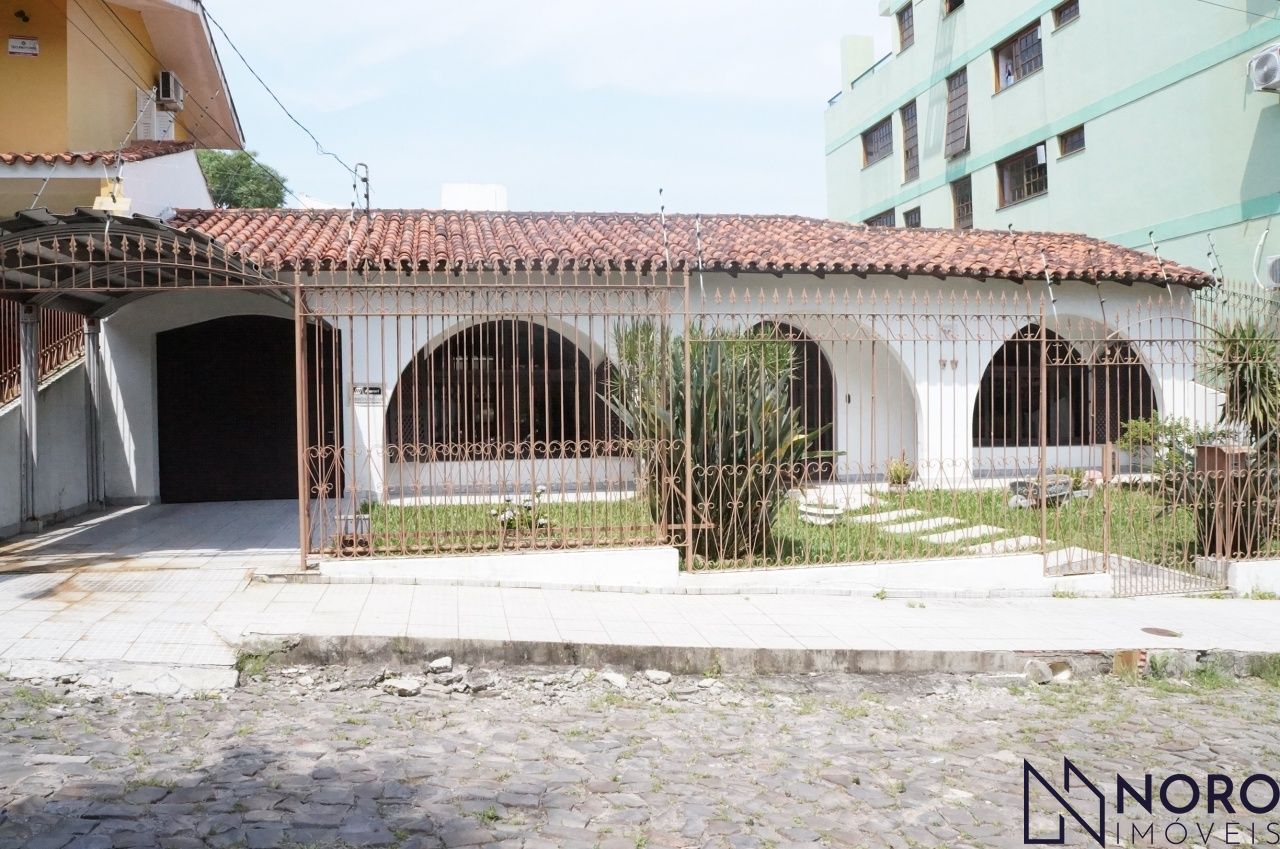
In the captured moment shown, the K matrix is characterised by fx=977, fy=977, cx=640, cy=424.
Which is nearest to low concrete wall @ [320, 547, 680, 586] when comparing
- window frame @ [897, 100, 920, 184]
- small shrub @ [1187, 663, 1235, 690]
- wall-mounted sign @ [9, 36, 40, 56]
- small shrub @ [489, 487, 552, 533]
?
small shrub @ [489, 487, 552, 533]

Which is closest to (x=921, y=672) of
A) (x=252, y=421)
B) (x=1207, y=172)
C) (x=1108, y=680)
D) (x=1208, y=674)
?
(x=1108, y=680)

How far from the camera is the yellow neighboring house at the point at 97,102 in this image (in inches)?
453

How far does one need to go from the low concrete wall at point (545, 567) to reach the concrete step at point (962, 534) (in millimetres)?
2641

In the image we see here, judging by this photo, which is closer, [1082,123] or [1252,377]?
[1252,377]

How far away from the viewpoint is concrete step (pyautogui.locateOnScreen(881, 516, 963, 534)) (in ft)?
30.2

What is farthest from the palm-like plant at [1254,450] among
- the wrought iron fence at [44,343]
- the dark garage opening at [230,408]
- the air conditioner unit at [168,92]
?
the air conditioner unit at [168,92]

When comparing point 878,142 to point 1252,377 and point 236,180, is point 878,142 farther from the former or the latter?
point 236,180

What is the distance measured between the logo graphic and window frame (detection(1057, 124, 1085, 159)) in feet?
58.5

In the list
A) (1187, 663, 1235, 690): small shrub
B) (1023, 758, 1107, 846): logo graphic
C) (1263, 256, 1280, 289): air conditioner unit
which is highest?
(1263, 256, 1280, 289): air conditioner unit

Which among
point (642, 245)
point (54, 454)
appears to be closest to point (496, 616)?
point (54, 454)

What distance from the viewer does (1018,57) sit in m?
21.7

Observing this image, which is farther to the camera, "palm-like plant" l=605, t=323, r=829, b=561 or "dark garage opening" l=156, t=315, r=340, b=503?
"dark garage opening" l=156, t=315, r=340, b=503

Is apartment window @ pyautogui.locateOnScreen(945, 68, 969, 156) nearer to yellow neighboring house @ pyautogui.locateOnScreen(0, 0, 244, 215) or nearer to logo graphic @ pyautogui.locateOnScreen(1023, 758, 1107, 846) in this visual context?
yellow neighboring house @ pyautogui.locateOnScreen(0, 0, 244, 215)

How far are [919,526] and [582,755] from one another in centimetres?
613
